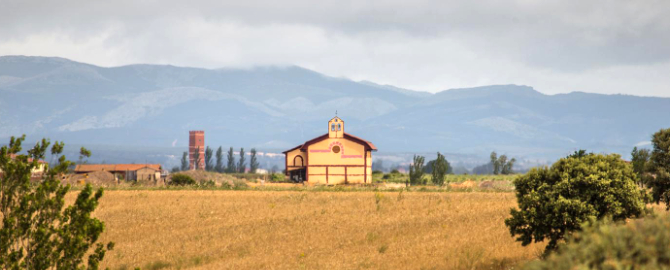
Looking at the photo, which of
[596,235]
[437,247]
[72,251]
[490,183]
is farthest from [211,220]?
[490,183]

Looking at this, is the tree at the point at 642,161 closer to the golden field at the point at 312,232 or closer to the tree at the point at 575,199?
the tree at the point at 575,199

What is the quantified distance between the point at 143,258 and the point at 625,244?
22.8m

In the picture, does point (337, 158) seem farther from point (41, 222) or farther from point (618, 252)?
point (618, 252)

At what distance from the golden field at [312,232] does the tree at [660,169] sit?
528 cm

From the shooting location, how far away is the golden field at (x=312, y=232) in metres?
28.8

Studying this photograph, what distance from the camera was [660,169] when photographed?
95.7 ft

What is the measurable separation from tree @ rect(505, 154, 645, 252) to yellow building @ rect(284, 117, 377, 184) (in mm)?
59093

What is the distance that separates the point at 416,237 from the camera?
33.0m

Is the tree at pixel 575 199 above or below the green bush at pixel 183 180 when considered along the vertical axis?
below

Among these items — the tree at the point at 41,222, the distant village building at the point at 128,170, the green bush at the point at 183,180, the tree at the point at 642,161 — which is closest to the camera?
the tree at the point at 41,222

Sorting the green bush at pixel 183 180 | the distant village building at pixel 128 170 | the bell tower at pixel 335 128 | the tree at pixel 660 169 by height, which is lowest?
the tree at pixel 660 169

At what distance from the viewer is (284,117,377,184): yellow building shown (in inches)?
3337

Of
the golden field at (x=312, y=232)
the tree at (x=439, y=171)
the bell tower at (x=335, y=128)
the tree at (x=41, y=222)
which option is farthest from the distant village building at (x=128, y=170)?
the tree at (x=41, y=222)

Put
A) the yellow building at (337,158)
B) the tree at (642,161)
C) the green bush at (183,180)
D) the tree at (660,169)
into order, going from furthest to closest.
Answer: the yellow building at (337,158), the green bush at (183,180), the tree at (642,161), the tree at (660,169)
